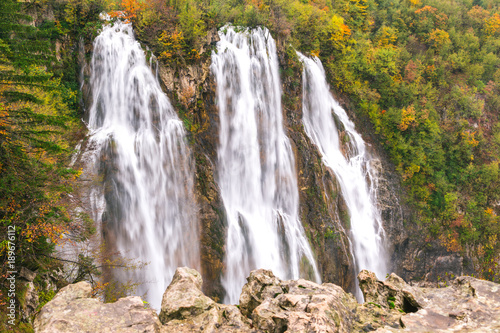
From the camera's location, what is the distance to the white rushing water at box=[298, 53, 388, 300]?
818 inches

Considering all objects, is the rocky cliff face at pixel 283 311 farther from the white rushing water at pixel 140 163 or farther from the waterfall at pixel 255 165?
the waterfall at pixel 255 165

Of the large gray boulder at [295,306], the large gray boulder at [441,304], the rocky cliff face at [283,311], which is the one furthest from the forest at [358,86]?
the large gray boulder at [441,304]

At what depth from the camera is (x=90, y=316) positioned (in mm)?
5688

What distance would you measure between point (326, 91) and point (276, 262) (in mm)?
14338

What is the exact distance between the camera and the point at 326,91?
925 inches

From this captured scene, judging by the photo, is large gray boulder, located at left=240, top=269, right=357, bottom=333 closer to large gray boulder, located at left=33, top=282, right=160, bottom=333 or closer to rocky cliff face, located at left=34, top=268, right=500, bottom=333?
rocky cliff face, located at left=34, top=268, right=500, bottom=333

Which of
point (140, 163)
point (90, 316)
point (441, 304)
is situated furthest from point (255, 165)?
point (90, 316)

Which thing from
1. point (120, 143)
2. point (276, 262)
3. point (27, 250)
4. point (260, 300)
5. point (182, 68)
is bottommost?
point (276, 262)

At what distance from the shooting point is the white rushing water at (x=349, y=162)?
20781mm

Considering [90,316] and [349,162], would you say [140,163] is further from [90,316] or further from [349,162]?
[349,162]

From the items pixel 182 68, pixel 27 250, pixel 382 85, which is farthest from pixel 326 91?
pixel 27 250

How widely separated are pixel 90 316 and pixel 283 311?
13.3ft

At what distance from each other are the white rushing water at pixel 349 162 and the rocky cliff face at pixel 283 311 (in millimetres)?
13125

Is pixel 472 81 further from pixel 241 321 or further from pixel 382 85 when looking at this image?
pixel 241 321
